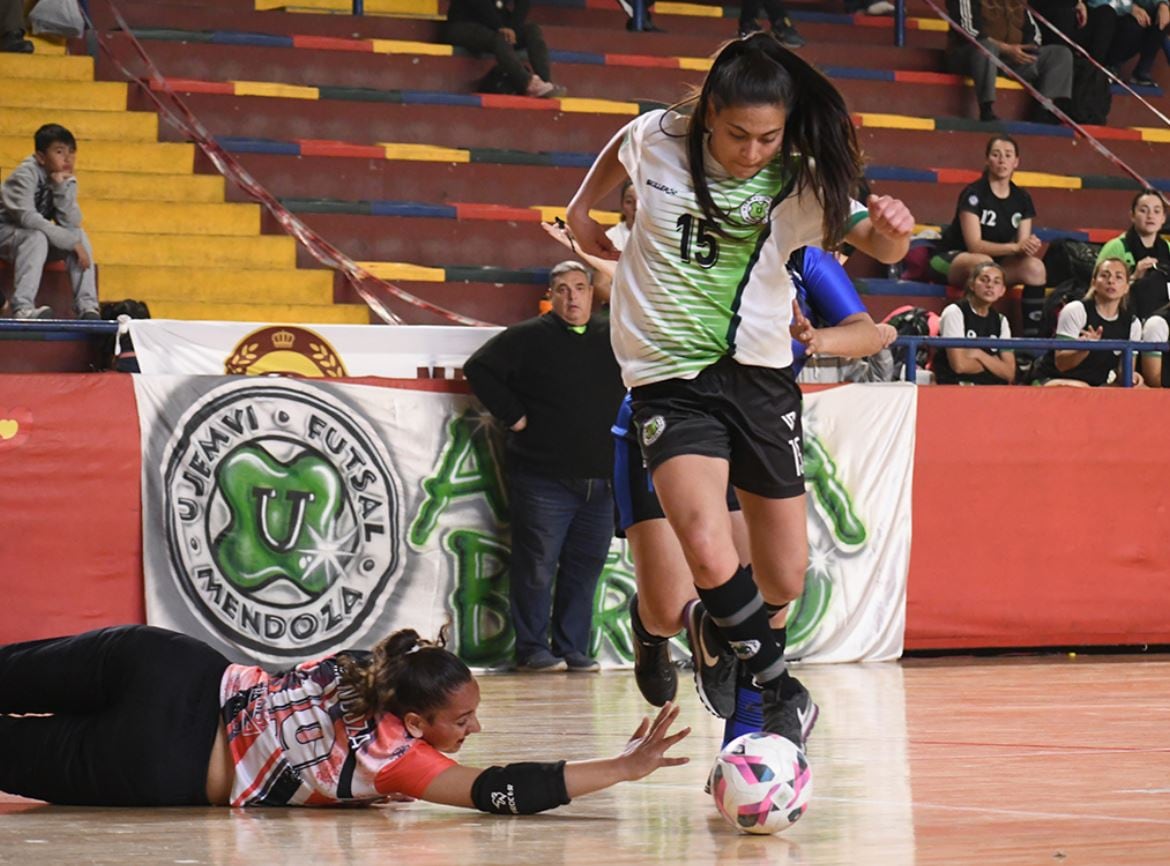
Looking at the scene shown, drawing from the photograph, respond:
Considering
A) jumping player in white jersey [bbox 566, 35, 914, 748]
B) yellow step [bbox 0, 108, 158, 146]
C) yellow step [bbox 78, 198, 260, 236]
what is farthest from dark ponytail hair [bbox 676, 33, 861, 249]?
yellow step [bbox 0, 108, 158, 146]

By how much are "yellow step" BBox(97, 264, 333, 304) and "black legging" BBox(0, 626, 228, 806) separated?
7840mm

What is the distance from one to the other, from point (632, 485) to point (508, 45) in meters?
9.76

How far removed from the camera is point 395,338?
9859 mm

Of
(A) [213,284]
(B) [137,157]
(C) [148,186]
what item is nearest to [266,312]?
(A) [213,284]

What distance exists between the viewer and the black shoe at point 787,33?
1578 centimetres

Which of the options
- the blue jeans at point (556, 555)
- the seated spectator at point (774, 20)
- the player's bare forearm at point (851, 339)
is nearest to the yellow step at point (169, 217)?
the blue jeans at point (556, 555)

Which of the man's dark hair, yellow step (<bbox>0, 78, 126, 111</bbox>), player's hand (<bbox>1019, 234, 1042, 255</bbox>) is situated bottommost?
player's hand (<bbox>1019, 234, 1042, 255</bbox>)

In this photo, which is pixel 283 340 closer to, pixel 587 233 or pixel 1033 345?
pixel 1033 345

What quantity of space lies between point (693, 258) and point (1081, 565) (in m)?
6.33

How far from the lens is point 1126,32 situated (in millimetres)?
17031

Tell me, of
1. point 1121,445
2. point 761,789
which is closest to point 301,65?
point 1121,445

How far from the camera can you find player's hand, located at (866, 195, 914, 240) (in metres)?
4.93

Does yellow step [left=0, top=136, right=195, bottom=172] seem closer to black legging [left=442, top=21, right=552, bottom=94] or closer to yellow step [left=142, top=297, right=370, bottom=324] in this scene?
yellow step [left=142, top=297, right=370, bottom=324]

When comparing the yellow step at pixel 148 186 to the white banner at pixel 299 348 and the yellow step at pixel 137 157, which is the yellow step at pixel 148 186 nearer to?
the yellow step at pixel 137 157
